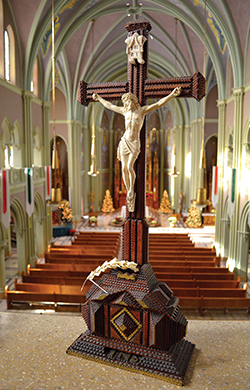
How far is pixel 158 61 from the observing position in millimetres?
25297

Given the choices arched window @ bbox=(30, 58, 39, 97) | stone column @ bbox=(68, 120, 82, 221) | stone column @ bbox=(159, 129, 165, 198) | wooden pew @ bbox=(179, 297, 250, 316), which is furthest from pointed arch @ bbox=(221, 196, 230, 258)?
stone column @ bbox=(159, 129, 165, 198)

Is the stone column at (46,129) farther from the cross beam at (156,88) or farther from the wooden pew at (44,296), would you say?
the cross beam at (156,88)

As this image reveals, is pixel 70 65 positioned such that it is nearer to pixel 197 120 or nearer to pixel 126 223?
pixel 197 120

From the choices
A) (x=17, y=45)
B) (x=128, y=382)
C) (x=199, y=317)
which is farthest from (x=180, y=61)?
(x=128, y=382)

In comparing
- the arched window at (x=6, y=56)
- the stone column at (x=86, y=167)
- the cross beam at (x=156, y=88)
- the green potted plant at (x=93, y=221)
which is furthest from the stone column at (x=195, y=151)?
the cross beam at (x=156, y=88)

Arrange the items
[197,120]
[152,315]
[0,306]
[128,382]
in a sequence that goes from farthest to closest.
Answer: [197,120] < [0,306] < [152,315] < [128,382]

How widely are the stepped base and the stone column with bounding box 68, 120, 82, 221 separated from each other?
779 inches

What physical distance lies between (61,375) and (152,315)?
1503mm

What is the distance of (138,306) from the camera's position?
4707 mm

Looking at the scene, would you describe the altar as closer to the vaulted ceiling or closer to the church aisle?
the vaulted ceiling

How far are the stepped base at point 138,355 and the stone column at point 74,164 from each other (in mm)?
19784

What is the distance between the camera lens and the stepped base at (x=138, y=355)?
4426 mm

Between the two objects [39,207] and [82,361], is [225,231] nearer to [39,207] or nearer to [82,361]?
[39,207]

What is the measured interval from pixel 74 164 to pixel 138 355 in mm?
20462
